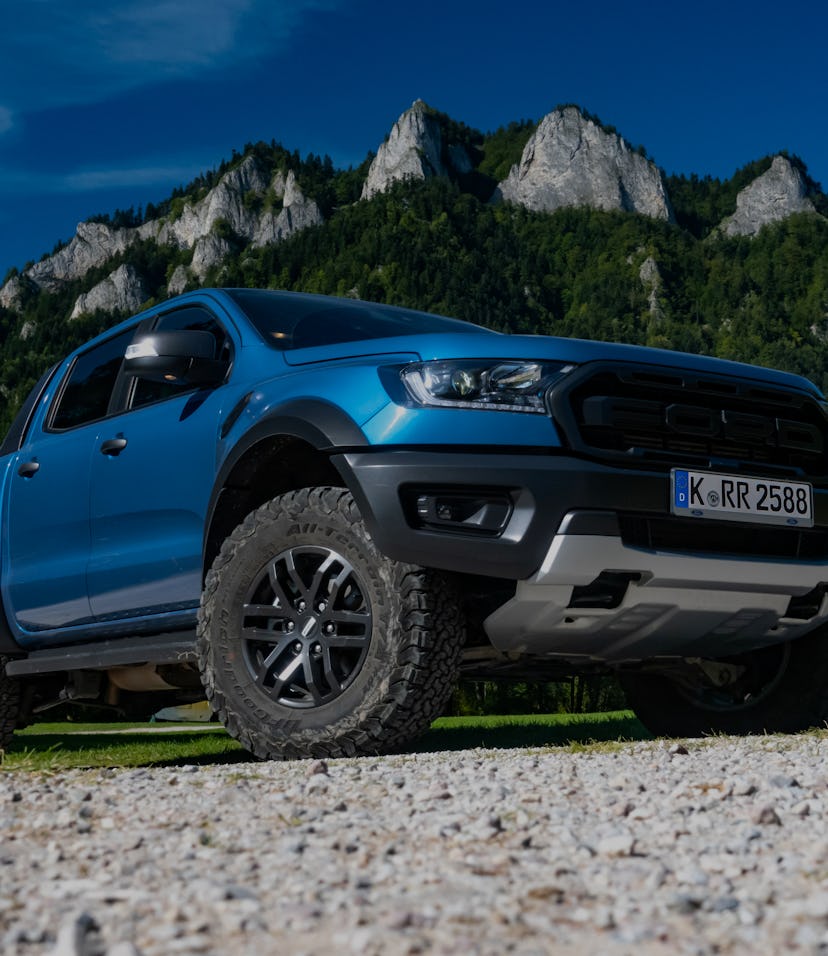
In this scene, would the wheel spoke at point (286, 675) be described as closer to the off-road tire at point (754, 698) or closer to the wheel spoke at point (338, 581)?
the wheel spoke at point (338, 581)

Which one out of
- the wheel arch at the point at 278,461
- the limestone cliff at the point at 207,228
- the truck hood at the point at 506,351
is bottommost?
the wheel arch at the point at 278,461

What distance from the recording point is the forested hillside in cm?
12838

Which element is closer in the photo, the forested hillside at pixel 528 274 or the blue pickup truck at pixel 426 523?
the blue pickup truck at pixel 426 523

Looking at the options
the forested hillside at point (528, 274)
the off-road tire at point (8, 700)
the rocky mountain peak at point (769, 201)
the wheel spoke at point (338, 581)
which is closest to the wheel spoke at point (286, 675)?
the wheel spoke at point (338, 581)

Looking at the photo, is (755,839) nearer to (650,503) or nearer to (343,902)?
(343,902)

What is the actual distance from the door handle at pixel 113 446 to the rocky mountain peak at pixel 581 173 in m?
146

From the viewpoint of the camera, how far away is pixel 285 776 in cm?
327

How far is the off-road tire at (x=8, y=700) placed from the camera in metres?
5.52

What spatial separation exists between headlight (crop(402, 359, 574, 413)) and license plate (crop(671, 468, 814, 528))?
542mm

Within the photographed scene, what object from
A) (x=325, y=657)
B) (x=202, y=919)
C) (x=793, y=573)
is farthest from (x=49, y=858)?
(x=793, y=573)

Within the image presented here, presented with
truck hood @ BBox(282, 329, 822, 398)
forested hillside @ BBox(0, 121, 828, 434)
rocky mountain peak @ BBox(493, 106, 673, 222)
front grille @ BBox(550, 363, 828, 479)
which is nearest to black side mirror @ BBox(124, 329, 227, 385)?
truck hood @ BBox(282, 329, 822, 398)

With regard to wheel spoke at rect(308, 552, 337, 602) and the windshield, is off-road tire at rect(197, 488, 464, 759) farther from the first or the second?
the windshield

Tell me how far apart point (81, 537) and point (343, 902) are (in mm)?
3505

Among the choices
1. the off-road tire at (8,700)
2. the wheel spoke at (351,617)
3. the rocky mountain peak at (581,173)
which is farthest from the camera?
the rocky mountain peak at (581,173)
